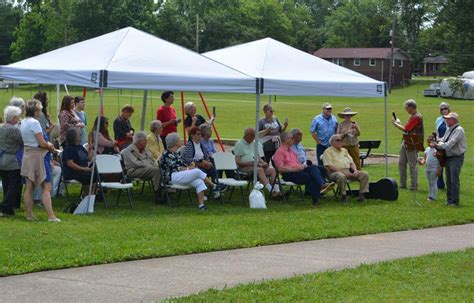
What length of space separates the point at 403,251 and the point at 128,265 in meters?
3.41

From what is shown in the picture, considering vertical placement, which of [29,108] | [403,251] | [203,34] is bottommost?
[403,251]

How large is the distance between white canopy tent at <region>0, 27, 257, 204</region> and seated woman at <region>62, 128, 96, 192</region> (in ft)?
1.08

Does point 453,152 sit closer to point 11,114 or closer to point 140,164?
point 140,164

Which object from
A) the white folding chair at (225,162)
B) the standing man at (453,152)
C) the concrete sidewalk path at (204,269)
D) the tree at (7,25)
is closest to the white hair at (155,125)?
the white folding chair at (225,162)

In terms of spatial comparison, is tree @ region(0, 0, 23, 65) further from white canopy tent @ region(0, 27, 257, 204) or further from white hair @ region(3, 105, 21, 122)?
white hair @ region(3, 105, 21, 122)

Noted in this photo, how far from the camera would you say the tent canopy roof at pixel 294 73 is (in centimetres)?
1445

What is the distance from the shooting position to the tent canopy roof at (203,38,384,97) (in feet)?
47.4

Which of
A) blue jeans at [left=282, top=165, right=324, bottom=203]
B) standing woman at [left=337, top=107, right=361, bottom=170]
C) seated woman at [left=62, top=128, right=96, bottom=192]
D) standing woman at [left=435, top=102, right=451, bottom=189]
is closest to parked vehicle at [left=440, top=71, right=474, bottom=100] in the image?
standing woman at [left=435, top=102, right=451, bottom=189]

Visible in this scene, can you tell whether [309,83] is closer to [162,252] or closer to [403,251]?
[403,251]

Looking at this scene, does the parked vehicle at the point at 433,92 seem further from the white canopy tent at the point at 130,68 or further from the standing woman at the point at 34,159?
the standing woman at the point at 34,159

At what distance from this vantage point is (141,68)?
13492mm

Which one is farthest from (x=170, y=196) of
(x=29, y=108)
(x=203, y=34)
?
(x=203, y=34)

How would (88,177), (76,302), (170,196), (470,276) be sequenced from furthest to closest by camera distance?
(170,196) → (88,177) → (470,276) → (76,302)

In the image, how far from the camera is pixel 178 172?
45.1 ft
